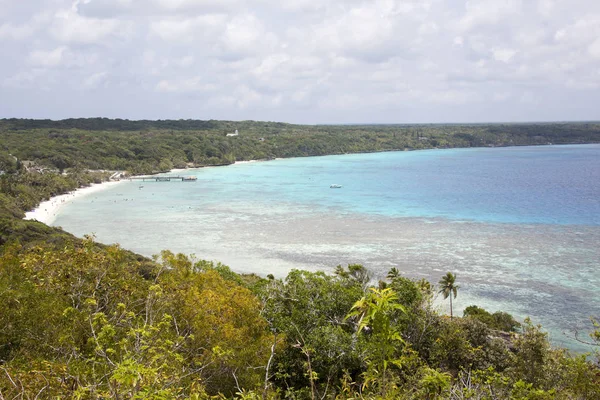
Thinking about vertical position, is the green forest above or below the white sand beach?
above


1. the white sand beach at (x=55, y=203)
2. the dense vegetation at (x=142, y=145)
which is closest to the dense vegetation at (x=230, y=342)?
the white sand beach at (x=55, y=203)

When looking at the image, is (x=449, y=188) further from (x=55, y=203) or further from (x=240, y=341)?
(x=240, y=341)

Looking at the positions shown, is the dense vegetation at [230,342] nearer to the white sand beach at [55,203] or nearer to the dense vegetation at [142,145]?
the white sand beach at [55,203]

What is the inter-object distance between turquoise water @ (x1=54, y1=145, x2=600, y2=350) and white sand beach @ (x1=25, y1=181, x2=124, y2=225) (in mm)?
1923

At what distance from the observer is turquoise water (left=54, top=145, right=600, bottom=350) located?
33.3 meters

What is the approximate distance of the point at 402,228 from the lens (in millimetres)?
51281

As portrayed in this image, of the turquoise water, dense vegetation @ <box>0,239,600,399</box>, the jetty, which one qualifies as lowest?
the turquoise water

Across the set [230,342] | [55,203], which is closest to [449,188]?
[55,203]

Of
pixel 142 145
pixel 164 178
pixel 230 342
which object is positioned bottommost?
pixel 164 178

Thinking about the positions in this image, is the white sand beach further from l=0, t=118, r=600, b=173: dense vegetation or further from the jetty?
l=0, t=118, r=600, b=173: dense vegetation

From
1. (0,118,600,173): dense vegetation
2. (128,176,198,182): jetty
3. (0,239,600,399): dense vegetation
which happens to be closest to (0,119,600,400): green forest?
(0,239,600,399): dense vegetation

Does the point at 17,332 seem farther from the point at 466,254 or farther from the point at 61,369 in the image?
the point at 466,254

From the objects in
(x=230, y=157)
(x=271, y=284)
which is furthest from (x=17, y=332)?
(x=230, y=157)

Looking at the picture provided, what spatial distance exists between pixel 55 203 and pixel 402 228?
156ft
